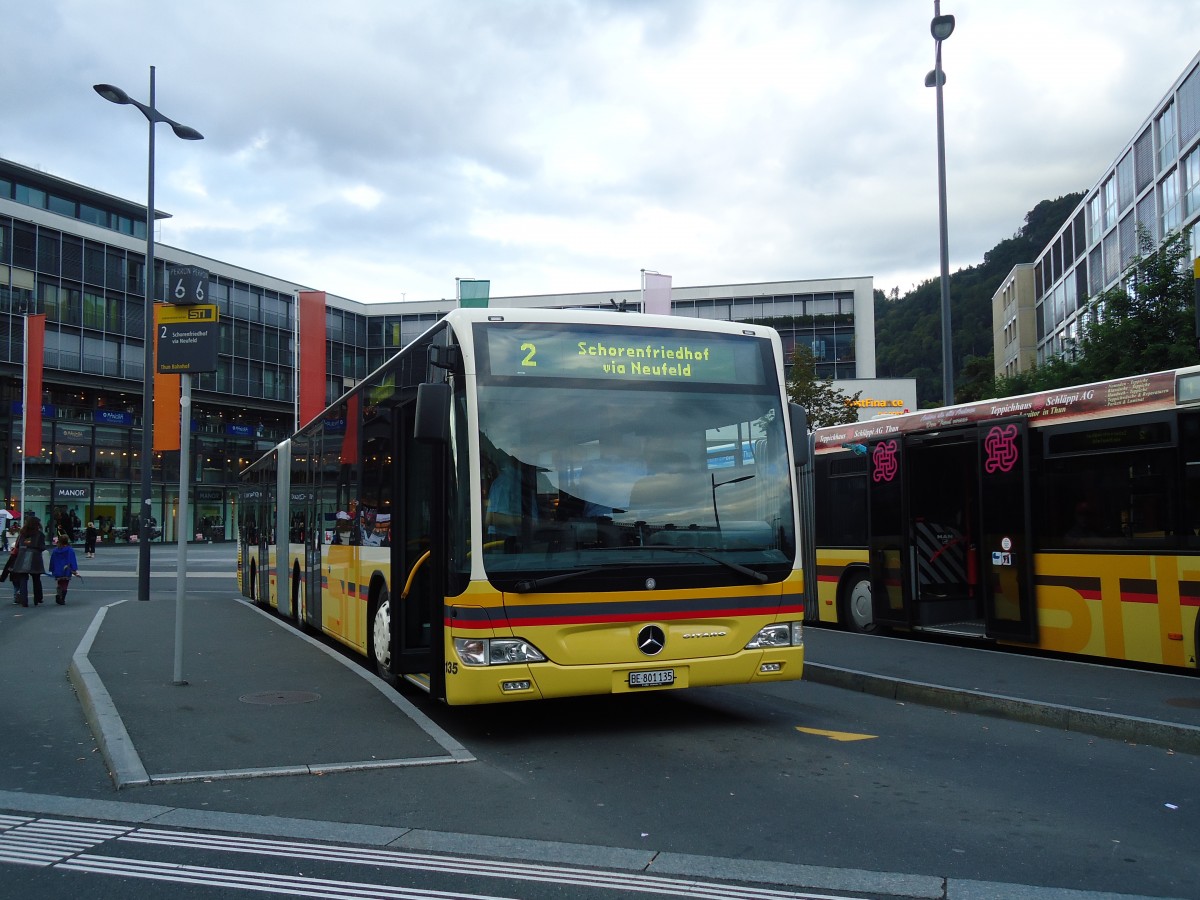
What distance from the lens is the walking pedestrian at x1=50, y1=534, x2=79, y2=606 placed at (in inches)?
830

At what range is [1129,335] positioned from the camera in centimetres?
2078

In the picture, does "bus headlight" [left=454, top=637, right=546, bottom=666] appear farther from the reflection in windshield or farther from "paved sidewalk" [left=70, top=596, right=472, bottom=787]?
"paved sidewalk" [left=70, top=596, right=472, bottom=787]

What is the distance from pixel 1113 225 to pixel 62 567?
52224 mm

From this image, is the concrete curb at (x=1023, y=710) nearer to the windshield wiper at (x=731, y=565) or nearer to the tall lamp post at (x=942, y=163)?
the windshield wiper at (x=731, y=565)

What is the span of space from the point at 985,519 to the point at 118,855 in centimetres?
970

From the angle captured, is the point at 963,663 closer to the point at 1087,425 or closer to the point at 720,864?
the point at 1087,425

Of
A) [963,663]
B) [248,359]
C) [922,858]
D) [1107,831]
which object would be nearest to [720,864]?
[922,858]

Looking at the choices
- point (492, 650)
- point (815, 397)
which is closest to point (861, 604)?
point (492, 650)

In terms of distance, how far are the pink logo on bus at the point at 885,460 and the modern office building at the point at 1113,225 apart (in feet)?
43.4

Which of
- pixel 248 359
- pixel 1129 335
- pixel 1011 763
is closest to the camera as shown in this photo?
pixel 1011 763

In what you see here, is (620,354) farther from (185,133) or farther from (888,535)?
(185,133)

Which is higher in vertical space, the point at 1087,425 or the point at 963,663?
the point at 1087,425

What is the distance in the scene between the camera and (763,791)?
6.37 m

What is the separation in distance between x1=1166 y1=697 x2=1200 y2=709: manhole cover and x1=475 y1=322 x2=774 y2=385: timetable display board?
14.0 feet
